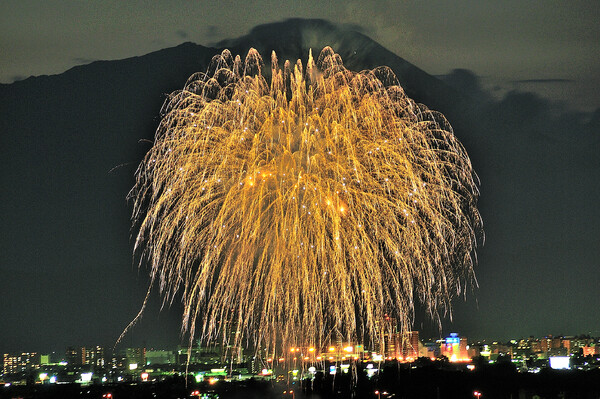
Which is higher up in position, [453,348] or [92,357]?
[453,348]

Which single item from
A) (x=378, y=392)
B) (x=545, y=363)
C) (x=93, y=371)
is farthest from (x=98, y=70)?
(x=545, y=363)

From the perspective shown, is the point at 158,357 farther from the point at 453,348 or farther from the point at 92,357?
the point at 453,348

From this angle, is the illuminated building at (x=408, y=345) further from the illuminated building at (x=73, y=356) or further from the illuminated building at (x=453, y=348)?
the illuminated building at (x=73, y=356)

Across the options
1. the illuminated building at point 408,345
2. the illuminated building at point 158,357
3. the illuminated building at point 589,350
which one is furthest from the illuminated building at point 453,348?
the illuminated building at point 158,357

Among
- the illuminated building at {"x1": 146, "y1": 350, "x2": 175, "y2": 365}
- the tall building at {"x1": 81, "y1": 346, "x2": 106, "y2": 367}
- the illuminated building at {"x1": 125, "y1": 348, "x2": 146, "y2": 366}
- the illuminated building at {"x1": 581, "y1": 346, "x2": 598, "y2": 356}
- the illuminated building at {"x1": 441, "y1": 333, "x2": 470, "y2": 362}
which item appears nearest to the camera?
the tall building at {"x1": 81, "y1": 346, "x2": 106, "y2": 367}

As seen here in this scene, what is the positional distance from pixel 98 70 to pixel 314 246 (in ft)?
208

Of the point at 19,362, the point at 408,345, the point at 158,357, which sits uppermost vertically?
A: the point at 158,357

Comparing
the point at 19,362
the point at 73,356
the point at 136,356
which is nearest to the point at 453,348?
the point at 136,356

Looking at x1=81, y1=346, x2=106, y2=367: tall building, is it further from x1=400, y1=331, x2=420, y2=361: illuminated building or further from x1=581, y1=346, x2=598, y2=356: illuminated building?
x1=581, y1=346, x2=598, y2=356: illuminated building

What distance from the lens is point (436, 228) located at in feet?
81.4

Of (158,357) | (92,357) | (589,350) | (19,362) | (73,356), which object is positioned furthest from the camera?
(589,350)

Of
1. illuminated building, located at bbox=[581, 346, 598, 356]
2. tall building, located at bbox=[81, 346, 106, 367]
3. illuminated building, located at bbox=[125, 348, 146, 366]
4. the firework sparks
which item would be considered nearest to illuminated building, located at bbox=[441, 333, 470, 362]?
illuminated building, located at bbox=[581, 346, 598, 356]

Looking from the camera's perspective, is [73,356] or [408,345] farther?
[73,356]

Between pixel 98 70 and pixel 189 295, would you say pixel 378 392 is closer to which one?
pixel 189 295
